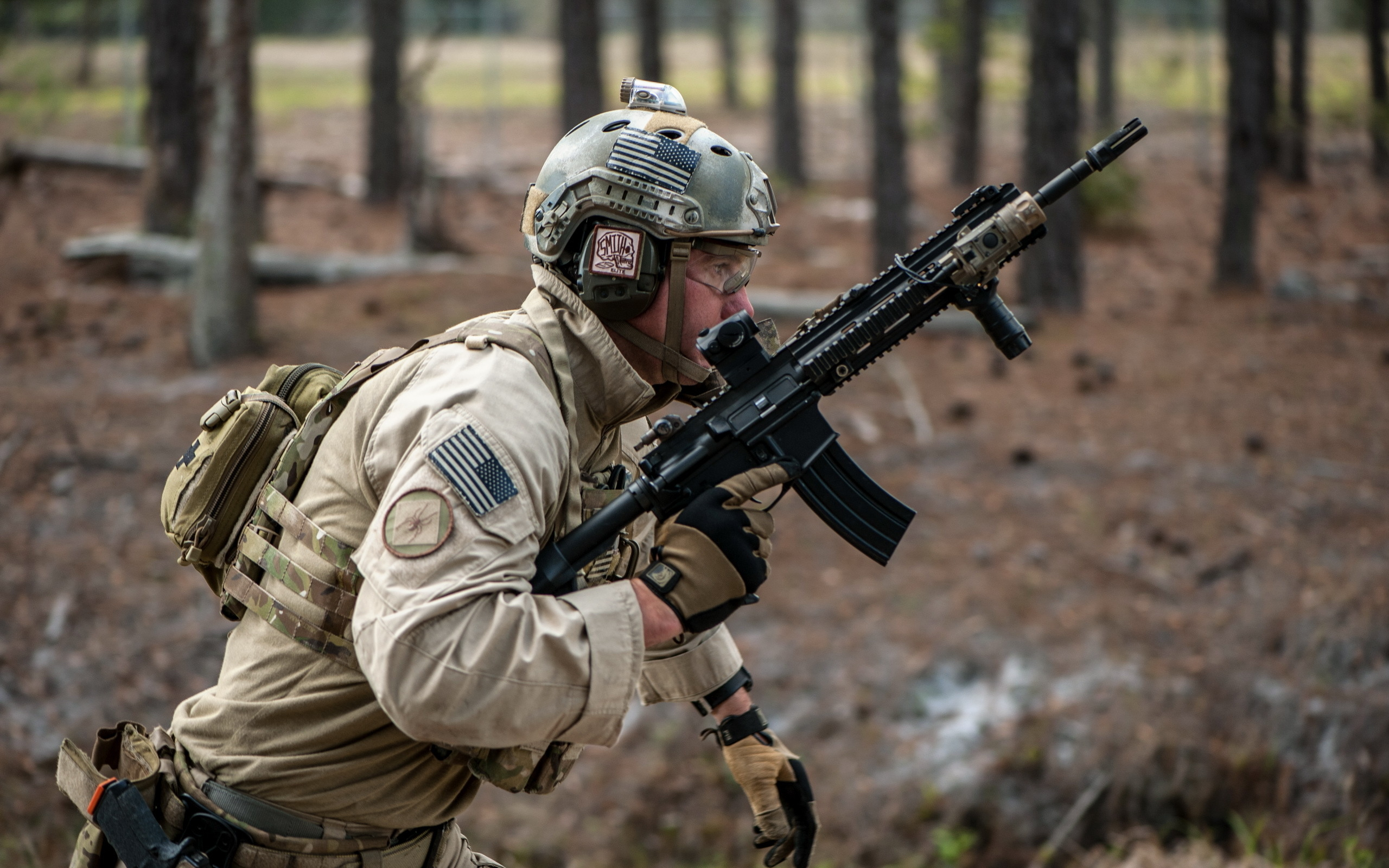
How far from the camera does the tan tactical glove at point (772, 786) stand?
3.14 meters

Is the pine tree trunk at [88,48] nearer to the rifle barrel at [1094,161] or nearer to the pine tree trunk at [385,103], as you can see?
the pine tree trunk at [385,103]

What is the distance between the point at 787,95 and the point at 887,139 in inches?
257

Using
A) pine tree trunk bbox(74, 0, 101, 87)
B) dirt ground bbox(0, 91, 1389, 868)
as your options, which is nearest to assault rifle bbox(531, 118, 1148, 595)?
dirt ground bbox(0, 91, 1389, 868)

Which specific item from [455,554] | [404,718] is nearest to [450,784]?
[404,718]

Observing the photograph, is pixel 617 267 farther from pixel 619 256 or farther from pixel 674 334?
pixel 674 334

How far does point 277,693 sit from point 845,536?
1.30 meters

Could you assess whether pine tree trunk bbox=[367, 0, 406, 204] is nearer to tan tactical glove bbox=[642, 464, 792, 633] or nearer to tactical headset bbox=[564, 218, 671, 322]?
tactical headset bbox=[564, 218, 671, 322]

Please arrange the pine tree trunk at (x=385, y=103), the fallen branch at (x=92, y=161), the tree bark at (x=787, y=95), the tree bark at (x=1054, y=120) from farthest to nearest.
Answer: the tree bark at (x=787, y=95)
the fallen branch at (x=92, y=161)
the pine tree trunk at (x=385, y=103)
the tree bark at (x=1054, y=120)

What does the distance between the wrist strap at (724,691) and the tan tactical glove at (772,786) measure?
0.06 metres

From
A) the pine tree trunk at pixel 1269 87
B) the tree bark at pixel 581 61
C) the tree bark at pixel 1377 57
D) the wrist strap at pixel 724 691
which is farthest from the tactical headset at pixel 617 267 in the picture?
the tree bark at pixel 1377 57

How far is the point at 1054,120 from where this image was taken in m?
11.0

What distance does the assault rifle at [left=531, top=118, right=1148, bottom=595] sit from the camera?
104 inches

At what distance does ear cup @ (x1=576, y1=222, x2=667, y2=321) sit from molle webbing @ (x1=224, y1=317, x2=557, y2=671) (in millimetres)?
213

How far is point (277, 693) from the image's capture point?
2.46m
